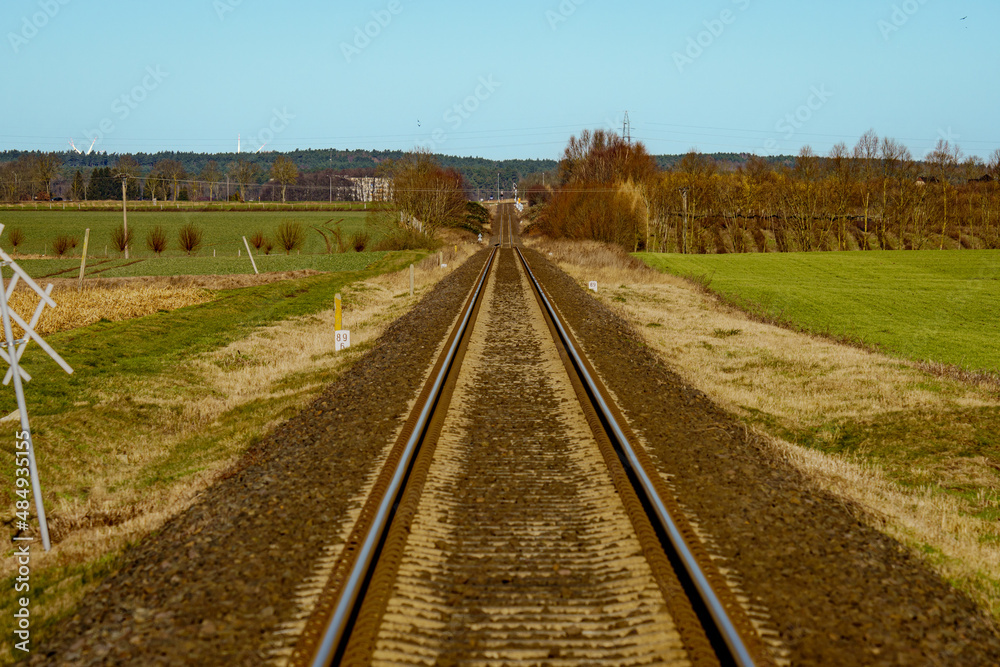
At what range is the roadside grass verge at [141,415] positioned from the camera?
658 cm

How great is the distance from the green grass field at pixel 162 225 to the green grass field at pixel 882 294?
3902cm

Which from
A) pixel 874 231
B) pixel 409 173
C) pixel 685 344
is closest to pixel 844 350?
pixel 685 344

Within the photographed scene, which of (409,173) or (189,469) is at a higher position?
(409,173)

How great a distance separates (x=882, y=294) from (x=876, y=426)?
110 feet

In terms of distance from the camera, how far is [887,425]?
10.8 meters

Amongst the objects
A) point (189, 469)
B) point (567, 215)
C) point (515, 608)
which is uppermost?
point (567, 215)

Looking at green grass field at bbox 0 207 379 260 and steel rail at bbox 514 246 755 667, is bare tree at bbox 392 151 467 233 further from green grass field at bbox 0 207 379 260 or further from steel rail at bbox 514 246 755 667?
steel rail at bbox 514 246 755 667

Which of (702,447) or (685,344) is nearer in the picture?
(702,447)

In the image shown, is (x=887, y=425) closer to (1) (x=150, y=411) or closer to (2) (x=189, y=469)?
(2) (x=189, y=469)

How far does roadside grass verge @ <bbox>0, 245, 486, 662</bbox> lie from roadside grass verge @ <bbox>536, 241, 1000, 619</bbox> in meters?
6.83

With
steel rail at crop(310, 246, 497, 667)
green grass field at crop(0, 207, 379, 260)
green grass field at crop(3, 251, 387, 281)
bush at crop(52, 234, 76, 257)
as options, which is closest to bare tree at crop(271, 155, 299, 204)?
green grass field at crop(0, 207, 379, 260)

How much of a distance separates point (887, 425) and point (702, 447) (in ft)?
14.2

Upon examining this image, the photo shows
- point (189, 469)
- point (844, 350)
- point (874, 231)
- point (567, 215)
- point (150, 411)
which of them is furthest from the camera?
point (874, 231)

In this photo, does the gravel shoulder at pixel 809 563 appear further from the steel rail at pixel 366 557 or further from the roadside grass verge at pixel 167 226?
the roadside grass verge at pixel 167 226
